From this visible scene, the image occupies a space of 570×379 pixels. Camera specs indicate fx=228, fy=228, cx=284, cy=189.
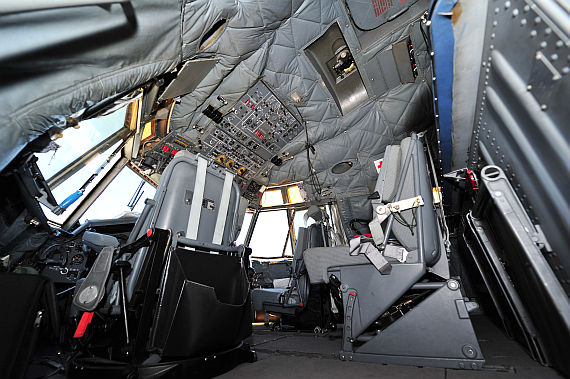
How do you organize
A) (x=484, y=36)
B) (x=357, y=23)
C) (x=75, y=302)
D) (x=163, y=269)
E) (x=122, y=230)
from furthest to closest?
(x=357, y=23) → (x=122, y=230) → (x=163, y=269) → (x=75, y=302) → (x=484, y=36)

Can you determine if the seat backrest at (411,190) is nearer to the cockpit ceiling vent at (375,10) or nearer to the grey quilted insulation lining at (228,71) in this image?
the grey quilted insulation lining at (228,71)

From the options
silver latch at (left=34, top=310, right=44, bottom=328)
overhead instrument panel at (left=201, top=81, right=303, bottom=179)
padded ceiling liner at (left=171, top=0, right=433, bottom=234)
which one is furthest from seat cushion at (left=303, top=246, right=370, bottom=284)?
overhead instrument panel at (left=201, top=81, right=303, bottom=179)

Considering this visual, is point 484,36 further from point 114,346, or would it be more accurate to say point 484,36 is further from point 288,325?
point 288,325

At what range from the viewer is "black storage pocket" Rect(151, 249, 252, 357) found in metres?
1.31

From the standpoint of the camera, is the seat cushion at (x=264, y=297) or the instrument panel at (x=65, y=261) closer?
the instrument panel at (x=65, y=261)

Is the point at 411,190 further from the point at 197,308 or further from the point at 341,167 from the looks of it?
the point at 341,167

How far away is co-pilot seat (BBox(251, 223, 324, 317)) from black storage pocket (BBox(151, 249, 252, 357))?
1780mm

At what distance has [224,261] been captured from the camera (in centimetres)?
165

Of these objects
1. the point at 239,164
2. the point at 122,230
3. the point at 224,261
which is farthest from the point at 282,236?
the point at 224,261

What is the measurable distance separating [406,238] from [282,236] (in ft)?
15.6

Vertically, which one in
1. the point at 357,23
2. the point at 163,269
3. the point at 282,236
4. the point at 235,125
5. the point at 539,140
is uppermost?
the point at 357,23

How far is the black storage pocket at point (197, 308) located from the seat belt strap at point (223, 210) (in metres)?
0.18

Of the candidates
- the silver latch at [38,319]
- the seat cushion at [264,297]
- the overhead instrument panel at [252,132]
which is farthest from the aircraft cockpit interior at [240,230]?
the overhead instrument panel at [252,132]

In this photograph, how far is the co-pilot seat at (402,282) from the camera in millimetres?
1376
